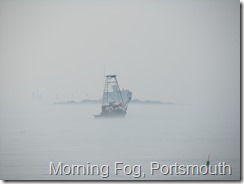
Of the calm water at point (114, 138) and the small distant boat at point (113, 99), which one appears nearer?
the calm water at point (114, 138)

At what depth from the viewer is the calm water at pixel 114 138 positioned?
18.3 ft

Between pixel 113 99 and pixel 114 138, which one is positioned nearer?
pixel 114 138

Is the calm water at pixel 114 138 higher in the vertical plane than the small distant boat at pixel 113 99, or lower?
lower

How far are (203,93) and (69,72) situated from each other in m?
1.93

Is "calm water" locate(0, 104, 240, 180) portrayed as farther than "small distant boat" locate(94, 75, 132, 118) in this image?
No

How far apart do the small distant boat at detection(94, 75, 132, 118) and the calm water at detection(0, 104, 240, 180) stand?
0.10m

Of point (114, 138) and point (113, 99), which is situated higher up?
point (113, 99)

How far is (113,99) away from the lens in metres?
5.86

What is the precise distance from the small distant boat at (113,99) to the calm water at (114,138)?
0.34ft

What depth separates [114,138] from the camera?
5.74 m

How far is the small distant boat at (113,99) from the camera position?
19.0 ft

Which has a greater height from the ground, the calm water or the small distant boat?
the small distant boat

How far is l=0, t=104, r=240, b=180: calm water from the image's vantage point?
5.58 m

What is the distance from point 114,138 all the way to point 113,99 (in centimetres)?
55
